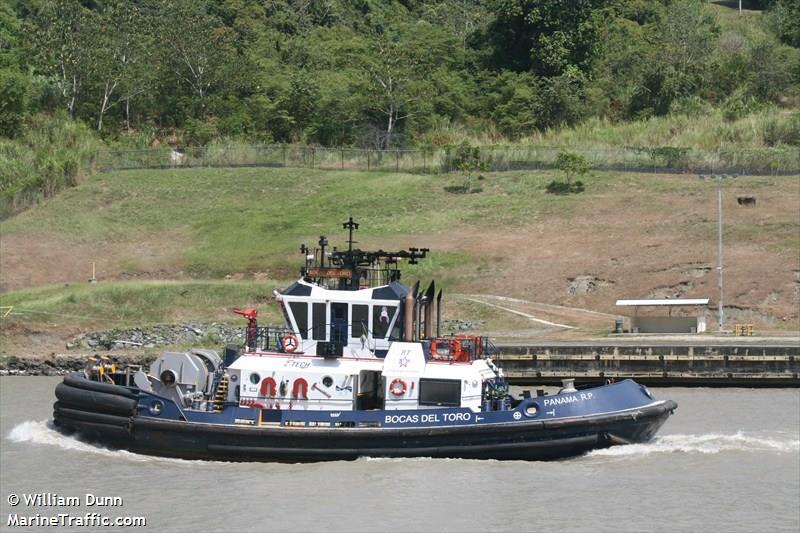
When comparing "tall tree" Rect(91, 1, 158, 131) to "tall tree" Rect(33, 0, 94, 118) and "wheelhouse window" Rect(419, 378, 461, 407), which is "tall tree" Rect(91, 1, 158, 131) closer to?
"tall tree" Rect(33, 0, 94, 118)

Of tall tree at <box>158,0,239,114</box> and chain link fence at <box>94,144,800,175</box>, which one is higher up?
tall tree at <box>158,0,239,114</box>

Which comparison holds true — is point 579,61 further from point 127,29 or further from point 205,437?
point 205,437

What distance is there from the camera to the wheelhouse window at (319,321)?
125 ft

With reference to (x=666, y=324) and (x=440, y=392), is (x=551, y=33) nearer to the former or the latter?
(x=666, y=324)

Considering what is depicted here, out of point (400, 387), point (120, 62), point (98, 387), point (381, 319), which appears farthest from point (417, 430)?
point (120, 62)

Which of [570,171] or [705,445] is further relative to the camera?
[570,171]

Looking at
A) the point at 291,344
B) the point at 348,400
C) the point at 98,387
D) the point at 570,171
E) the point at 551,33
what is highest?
the point at 551,33

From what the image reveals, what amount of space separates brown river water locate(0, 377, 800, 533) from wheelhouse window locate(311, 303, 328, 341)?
3828 mm

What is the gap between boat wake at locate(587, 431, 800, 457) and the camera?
36406mm

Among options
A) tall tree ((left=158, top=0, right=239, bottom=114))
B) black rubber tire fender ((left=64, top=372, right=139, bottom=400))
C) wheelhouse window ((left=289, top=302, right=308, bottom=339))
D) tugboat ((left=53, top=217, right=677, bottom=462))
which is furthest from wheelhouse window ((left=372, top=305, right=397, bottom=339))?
tall tree ((left=158, top=0, right=239, bottom=114))

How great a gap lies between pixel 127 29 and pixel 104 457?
236 feet

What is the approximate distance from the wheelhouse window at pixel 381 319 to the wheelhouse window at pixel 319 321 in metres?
1.26

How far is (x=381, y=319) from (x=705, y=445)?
8798 mm

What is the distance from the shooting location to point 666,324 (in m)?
61.9
